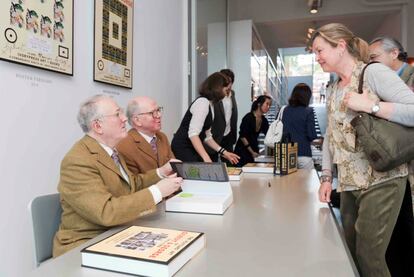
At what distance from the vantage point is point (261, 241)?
3.46 feet

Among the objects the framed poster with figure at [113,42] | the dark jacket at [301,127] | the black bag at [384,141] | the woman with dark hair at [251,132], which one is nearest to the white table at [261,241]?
the black bag at [384,141]

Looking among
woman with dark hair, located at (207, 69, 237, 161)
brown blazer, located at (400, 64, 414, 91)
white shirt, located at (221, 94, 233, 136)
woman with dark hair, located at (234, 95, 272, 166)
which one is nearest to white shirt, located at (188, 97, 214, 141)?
woman with dark hair, located at (207, 69, 237, 161)

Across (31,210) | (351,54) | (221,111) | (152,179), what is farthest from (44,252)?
(221,111)

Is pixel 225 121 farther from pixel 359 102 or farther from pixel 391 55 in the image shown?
pixel 359 102

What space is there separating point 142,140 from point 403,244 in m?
1.35

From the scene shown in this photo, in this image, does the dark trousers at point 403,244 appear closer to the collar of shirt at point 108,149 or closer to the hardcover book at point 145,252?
the hardcover book at point 145,252

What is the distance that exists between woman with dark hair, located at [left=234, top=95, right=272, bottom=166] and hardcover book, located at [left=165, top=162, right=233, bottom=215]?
250 cm

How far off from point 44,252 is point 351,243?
1.26 meters

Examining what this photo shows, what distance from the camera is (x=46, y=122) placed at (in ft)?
6.09

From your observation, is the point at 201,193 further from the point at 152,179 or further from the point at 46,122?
the point at 46,122

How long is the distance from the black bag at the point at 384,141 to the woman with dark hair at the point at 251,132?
2754 millimetres

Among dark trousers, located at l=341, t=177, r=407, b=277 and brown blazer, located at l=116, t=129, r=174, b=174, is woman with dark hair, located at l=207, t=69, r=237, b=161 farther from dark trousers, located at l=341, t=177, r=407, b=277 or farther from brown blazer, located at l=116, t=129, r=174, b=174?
dark trousers, located at l=341, t=177, r=407, b=277

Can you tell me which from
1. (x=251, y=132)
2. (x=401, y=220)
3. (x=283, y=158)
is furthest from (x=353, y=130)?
(x=251, y=132)

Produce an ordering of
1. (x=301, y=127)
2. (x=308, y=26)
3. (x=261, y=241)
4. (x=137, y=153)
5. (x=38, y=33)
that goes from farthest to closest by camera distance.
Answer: (x=308, y=26)
(x=301, y=127)
(x=137, y=153)
(x=38, y=33)
(x=261, y=241)
